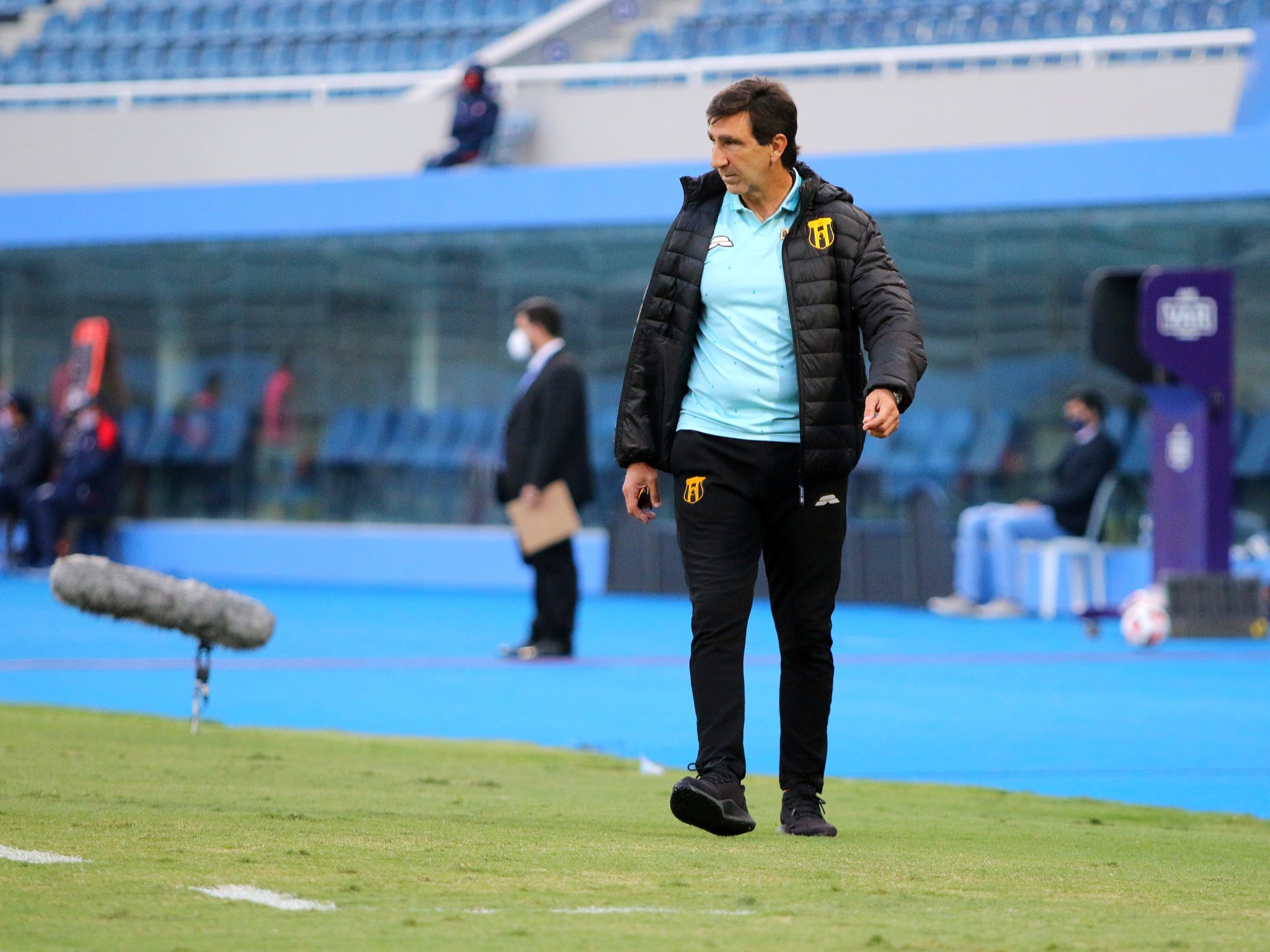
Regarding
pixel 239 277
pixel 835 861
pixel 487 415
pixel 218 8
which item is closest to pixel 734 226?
pixel 835 861

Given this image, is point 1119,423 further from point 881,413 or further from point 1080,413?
point 881,413

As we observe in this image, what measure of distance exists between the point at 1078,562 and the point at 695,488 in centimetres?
1089

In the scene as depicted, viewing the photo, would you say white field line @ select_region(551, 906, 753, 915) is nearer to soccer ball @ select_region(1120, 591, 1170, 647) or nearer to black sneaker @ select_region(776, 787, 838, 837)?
black sneaker @ select_region(776, 787, 838, 837)

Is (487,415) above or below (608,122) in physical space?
below

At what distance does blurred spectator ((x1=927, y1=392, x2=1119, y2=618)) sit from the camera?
14688 millimetres

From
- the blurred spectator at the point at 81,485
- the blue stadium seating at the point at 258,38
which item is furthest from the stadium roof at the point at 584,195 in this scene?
the blue stadium seating at the point at 258,38

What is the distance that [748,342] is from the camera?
5.02m

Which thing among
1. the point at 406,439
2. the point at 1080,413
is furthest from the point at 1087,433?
the point at 406,439

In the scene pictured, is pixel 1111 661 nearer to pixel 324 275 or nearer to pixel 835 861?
pixel 835 861

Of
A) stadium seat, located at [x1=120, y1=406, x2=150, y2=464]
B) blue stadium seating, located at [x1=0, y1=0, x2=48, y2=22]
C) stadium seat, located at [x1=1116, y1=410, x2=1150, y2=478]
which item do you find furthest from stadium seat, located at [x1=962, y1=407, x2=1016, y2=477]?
blue stadium seating, located at [x1=0, y1=0, x2=48, y2=22]

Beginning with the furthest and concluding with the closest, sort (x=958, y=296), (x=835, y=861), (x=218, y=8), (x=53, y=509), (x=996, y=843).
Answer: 1. (x=218, y=8)
2. (x=53, y=509)
3. (x=958, y=296)
4. (x=996, y=843)
5. (x=835, y=861)

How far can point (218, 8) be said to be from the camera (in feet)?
81.7

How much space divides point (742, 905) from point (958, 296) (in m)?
14.1

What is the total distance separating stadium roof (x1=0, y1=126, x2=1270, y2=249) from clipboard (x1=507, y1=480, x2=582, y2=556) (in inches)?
261
